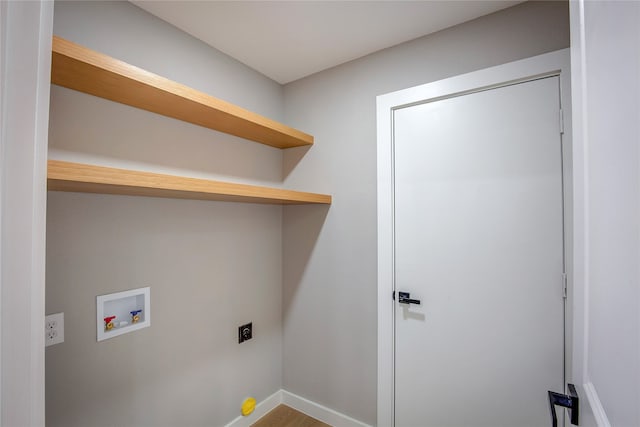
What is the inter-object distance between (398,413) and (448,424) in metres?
0.27

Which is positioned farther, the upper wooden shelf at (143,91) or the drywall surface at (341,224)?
the drywall surface at (341,224)

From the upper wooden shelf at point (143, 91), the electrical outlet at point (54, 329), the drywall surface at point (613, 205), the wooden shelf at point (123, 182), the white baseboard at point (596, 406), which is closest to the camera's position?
the drywall surface at point (613, 205)

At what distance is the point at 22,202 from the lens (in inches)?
18.9

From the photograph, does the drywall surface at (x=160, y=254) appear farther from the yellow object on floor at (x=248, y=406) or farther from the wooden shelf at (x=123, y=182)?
the wooden shelf at (x=123, y=182)

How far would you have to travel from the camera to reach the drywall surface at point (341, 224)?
5.52 feet

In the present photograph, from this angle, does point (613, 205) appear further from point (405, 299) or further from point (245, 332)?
point (245, 332)

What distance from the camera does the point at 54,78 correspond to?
1091mm

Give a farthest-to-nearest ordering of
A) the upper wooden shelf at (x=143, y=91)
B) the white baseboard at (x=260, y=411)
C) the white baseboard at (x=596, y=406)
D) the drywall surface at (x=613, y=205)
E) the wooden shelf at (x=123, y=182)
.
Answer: the white baseboard at (x=260, y=411), the upper wooden shelf at (x=143, y=91), the wooden shelf at (x=123, y=182), the white baseboard at (x=596, y=406), the drywall surface at (x=613, y=205)

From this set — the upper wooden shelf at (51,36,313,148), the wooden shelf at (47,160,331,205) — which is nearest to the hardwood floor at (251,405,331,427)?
the wooden shelf at (47,160,331,205)

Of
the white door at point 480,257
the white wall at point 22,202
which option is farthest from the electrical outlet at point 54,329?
the white door at point 480,257

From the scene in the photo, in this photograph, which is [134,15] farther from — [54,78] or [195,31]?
[54,78]

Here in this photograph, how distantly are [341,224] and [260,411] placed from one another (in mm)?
1381

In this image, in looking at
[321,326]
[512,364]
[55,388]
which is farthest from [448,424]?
[55,388]

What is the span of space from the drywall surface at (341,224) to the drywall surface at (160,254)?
181mm
